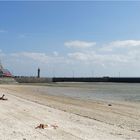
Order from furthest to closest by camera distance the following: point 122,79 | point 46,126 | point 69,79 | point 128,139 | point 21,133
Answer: point 69,79 < point 122,79 < point 46,126 < point 21,133 < point 128,139

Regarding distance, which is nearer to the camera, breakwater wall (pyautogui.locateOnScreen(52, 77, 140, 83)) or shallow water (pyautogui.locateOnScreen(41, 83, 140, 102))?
shallow water (pyautogui.locateOnScreen(41, 83, 140, 102))

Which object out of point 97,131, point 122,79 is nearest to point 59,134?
point 97,131

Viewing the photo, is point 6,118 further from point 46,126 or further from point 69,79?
point 69,79

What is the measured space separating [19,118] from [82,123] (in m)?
2.88

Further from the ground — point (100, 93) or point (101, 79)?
point (101, 79)

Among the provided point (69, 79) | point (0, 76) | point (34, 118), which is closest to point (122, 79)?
point (69, 79)

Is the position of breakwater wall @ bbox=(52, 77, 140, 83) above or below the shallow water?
above

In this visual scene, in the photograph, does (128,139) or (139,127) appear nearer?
(128,139)

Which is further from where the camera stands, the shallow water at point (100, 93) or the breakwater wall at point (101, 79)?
the breakwater wall at point (101, 79)

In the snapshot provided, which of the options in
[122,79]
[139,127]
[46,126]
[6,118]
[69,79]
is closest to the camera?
[46,126]

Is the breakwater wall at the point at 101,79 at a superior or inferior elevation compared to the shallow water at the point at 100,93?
superior

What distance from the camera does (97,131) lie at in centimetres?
1237

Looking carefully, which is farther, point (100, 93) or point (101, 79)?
point (101, 79)

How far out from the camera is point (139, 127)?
548 inches
